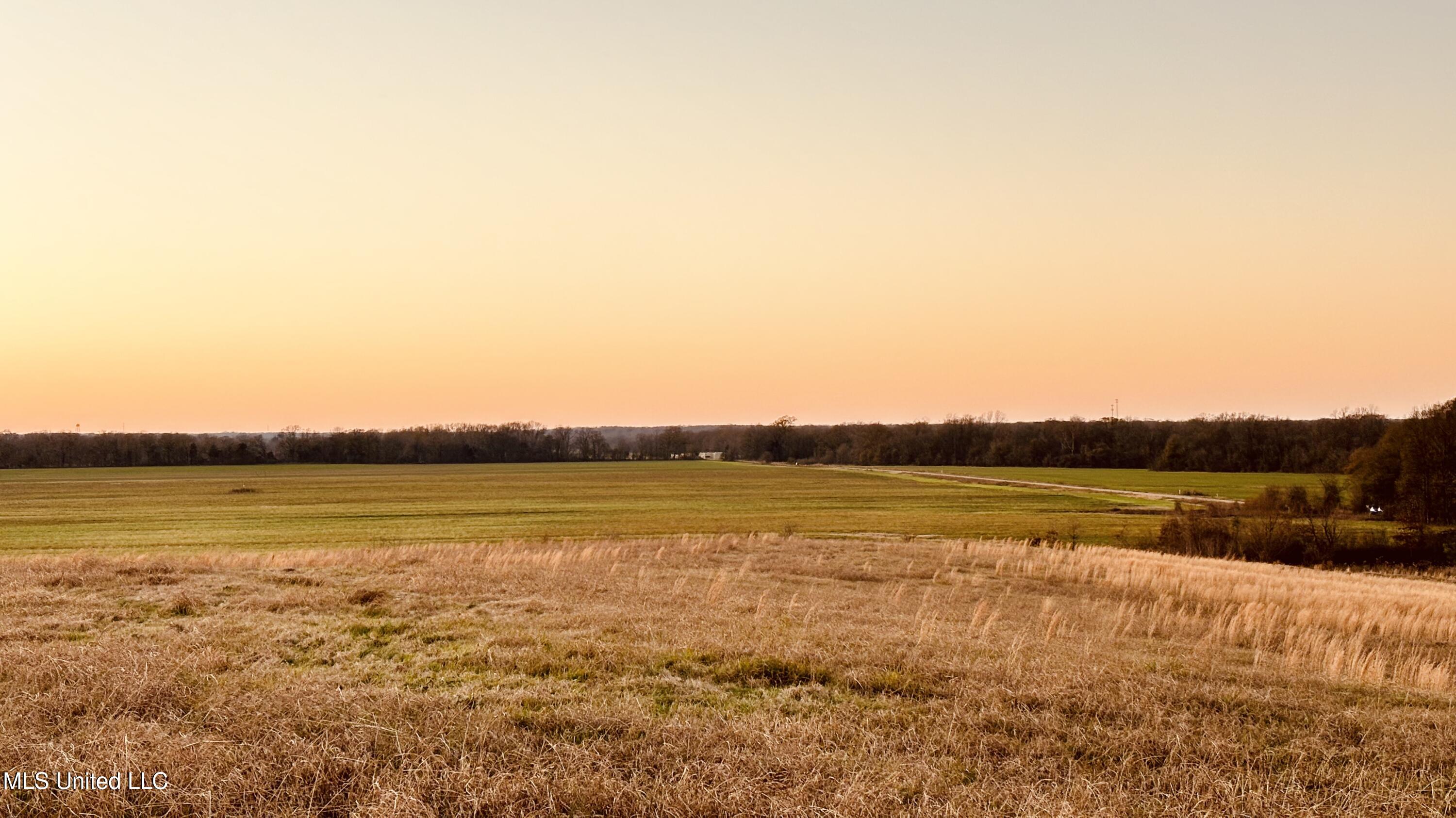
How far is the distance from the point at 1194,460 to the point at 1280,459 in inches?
498

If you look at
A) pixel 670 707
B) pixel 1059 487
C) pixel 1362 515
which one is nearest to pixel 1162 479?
pixel 1059 487

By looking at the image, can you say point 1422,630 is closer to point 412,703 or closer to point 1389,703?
point 1389,703

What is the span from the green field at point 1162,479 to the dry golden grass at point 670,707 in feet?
280

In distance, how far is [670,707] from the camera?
8.73 meters

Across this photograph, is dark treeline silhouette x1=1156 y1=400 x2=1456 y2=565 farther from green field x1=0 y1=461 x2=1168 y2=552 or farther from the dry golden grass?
the dry golden grass

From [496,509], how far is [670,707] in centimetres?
6503

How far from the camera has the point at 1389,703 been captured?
33.9 feet

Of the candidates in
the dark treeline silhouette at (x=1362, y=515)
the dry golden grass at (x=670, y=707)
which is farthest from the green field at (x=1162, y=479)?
the dry golden grass at (x=670, y=707)

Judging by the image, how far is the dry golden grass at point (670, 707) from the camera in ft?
20.9

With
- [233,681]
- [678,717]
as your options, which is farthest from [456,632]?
[678,717]

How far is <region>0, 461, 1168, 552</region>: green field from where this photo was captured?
164 feet

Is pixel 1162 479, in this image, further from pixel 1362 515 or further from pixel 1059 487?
pixel 1362 515

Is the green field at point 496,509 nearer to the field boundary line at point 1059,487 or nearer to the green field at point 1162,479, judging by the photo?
the field boundary line at point 1059,487

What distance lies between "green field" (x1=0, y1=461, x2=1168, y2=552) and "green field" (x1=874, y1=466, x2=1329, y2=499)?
43.6 feet
